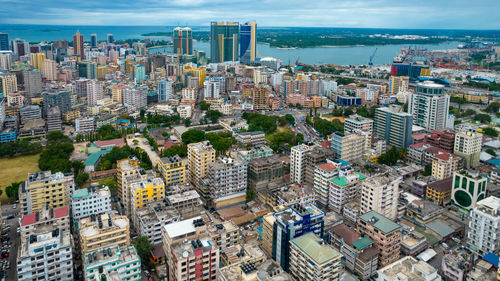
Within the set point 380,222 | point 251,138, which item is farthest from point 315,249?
point 251,138

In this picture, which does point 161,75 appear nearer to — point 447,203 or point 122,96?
point 122,96

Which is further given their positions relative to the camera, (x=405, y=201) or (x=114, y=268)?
(x=405, y=201)

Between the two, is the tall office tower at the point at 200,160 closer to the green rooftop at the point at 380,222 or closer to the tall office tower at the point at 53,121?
the green rooftop at the point at 380,222

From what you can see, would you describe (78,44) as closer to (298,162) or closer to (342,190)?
(298,162)

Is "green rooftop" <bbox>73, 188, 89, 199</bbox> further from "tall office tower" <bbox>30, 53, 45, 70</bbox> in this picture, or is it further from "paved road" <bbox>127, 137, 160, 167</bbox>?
"tall office tower" <bbox>30, 53, 45, 70</bbox>

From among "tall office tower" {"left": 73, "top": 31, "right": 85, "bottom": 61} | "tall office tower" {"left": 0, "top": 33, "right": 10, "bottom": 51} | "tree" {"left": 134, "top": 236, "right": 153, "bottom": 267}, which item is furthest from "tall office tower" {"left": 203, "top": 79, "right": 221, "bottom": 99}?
"tall office tower" {"left": 0, "top": 33, "right": 10, "bottom": 51}

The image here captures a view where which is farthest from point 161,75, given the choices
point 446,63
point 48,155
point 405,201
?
point 446,63
